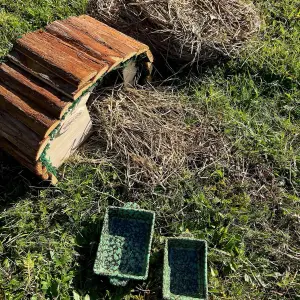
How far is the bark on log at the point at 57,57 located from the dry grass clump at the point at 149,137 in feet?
2.00

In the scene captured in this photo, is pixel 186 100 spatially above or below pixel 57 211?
above

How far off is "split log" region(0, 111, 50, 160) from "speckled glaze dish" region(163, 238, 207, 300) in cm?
98

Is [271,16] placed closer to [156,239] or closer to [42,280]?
[156,239]

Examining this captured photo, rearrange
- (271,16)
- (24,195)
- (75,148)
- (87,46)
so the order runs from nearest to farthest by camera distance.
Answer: (87,46) < (24,195) < (75,148) < (271,16)

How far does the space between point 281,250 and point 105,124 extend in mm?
1511

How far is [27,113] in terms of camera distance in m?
2.15

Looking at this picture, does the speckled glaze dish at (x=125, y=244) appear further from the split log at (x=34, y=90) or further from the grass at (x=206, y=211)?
the split log at (x=34, y=90)

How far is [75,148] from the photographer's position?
2.72 metres

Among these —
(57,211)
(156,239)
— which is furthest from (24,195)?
(156,239)

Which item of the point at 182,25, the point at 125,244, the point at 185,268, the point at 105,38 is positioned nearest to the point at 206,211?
the point at 185,268

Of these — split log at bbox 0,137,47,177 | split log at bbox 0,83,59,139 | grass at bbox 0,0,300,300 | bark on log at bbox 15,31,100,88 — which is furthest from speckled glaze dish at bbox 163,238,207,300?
bark on log at bbox 15,31,100,88

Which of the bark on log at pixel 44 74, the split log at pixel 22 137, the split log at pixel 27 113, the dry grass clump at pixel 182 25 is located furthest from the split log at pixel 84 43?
the dry grass clump at pixel 182 25

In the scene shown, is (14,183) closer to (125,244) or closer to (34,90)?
(34,90)

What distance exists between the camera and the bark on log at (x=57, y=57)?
85.6 inches
